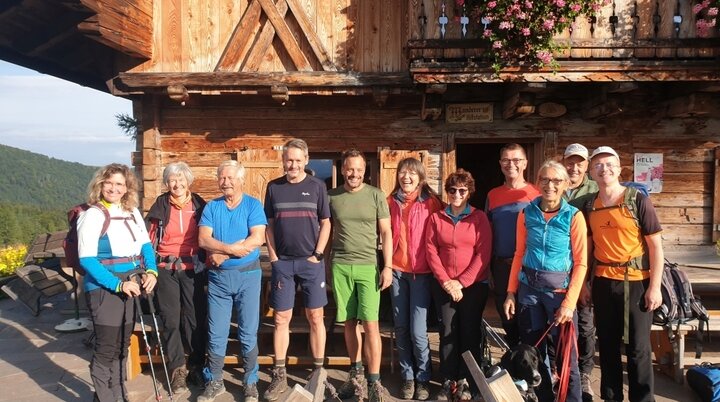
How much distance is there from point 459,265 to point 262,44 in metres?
4.25

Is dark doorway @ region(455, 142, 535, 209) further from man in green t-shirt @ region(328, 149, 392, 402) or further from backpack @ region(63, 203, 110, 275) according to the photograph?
backpack @ region(63, 203, 110, 275)

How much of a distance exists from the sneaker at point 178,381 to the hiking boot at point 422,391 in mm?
1978

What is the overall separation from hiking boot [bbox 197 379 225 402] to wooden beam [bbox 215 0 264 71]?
411 cm

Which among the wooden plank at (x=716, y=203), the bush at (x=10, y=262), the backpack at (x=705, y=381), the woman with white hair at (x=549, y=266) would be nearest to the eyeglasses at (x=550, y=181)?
the woman with white hair at (x=549, y=266)

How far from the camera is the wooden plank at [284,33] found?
615 centimetres

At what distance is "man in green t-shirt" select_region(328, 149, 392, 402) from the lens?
3646 mm

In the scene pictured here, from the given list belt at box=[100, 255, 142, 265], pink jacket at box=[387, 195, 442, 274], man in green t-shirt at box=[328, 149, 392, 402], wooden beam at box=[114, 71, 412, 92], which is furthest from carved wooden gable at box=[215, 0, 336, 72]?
belt at box=[100, 255, 142, 265]

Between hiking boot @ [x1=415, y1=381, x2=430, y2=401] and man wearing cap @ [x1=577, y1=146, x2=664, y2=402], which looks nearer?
man wearing cap @ [x1=577, y1=146, x2=664, y2=402]

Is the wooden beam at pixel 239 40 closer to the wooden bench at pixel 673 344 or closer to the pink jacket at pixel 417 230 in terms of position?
the pink jacket at pixel 417 230

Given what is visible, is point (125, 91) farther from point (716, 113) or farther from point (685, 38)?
point (716, 113)

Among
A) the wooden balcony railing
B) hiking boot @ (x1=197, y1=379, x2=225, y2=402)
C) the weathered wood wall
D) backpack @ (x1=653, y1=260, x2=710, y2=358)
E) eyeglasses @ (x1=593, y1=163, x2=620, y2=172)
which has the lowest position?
hiking boot @ (x1=197, y1=379, x2=225, y2=402)

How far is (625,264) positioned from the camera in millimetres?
3150

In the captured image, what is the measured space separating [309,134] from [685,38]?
467 centimetres

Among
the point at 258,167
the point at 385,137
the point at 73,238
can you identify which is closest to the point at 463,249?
the point at 385,137
